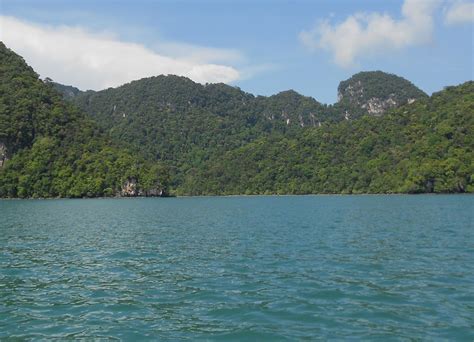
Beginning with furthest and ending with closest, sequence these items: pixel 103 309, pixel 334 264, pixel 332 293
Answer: pixel 334 264 < pixel 332 293 < pixel 103 309

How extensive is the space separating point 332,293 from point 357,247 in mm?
15309

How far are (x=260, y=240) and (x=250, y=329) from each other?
2512 cm

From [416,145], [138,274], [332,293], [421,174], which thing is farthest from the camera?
[416,145]

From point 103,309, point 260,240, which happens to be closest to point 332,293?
point 103,309

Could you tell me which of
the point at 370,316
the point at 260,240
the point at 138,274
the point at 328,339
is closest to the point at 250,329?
the point at 328,339

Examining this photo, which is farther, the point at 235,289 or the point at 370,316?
the point at 235,289

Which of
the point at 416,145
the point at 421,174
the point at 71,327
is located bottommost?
the point at 71,327

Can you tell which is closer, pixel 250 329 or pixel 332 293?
pixel 250 329

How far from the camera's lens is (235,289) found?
73.7 ft

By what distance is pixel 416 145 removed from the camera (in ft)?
648

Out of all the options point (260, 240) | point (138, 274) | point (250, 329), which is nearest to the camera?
point (250, 329)

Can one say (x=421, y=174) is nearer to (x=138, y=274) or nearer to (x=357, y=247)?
(x=357, y=247)

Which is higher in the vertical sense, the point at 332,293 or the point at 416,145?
the point at 416,145

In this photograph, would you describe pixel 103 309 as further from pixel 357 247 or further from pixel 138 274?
pixel 357 247
